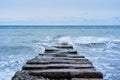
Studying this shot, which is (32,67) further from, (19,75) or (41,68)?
(19,75)

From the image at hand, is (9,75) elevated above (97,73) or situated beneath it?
situated beneath

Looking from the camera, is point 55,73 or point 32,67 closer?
point 55,73

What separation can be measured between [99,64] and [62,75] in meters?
8.83

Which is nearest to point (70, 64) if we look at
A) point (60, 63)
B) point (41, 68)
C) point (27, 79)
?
point (60, 63)

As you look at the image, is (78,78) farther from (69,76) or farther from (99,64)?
(99,64)

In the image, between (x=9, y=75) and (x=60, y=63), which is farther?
(x=9, y=75)

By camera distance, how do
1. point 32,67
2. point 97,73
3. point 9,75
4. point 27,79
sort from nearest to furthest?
point 27,79
point 97,73
point 32,67
point 9,75

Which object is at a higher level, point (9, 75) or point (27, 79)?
point (27, 79)

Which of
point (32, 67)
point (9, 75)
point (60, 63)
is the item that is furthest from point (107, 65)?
point (32, 67)

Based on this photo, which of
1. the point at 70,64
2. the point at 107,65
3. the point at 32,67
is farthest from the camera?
the point at 107,65

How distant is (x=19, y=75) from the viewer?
5.02 meters

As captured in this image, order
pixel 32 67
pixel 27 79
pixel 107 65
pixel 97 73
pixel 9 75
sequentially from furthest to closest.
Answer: pixel 107 65 → pixel 9 75 → pixel 32 67 → pixel 97 73 → pixel 27 79

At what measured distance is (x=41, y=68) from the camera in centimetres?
622

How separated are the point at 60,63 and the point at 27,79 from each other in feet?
6.48
